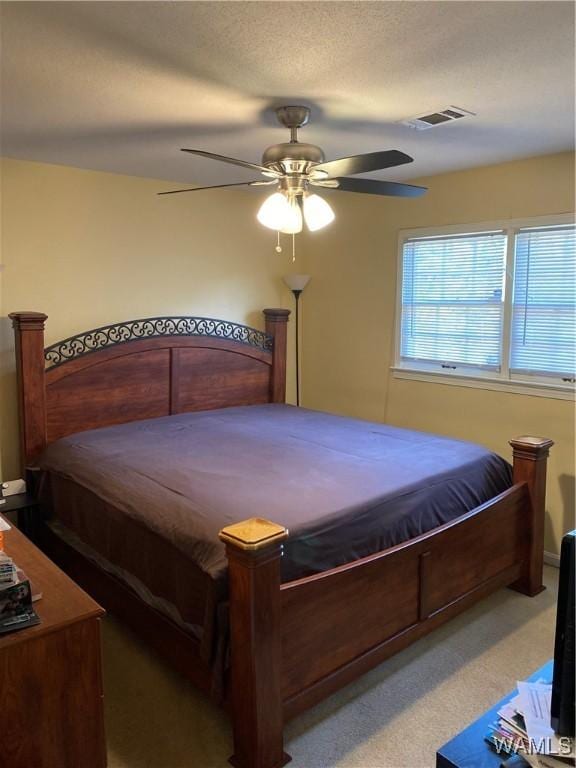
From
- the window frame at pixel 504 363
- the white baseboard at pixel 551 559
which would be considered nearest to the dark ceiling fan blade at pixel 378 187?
the window frame at pixel 504 363

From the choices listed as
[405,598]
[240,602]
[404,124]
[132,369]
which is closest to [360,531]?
[405,598]

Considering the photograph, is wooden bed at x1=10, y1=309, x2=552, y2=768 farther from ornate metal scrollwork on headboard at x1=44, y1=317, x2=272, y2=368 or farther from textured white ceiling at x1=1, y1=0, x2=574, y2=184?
textured white ceiling at x1=1, y1=0, x2=574, y2=184

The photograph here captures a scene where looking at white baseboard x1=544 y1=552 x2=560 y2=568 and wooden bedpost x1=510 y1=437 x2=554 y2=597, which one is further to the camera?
white baseboard x1=544 y1=552 x2=560 y2=568

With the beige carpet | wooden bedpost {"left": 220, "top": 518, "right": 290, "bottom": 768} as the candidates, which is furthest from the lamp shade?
wooden bedpost {"left": 220, "top": 518, "right": 290, "bottom": 768}

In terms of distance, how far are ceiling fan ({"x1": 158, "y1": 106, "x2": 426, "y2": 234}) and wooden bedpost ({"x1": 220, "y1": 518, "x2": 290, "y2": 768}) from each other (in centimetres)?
143

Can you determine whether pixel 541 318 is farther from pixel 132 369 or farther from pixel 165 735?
pixel 165 735

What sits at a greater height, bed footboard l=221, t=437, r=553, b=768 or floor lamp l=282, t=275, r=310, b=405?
floor lamp l=282, t=275, r=310, b=405

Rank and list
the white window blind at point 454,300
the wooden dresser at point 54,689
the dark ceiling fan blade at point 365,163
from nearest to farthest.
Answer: the wooden dresser at point 54,689 < the dark ceiling fan blade at point 365,163 < the white window blind at point 454,300

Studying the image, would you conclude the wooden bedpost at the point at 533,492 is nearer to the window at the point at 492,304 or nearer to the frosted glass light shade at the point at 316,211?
the window at the point at 492,304

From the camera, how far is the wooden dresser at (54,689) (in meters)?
1.53

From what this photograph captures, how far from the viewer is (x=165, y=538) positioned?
2174mm

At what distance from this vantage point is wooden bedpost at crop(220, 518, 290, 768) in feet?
5.85

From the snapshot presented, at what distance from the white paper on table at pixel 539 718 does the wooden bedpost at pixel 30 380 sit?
2.80 metres

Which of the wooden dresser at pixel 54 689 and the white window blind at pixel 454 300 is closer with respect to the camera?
the wooden dresser at pixel 54 689
